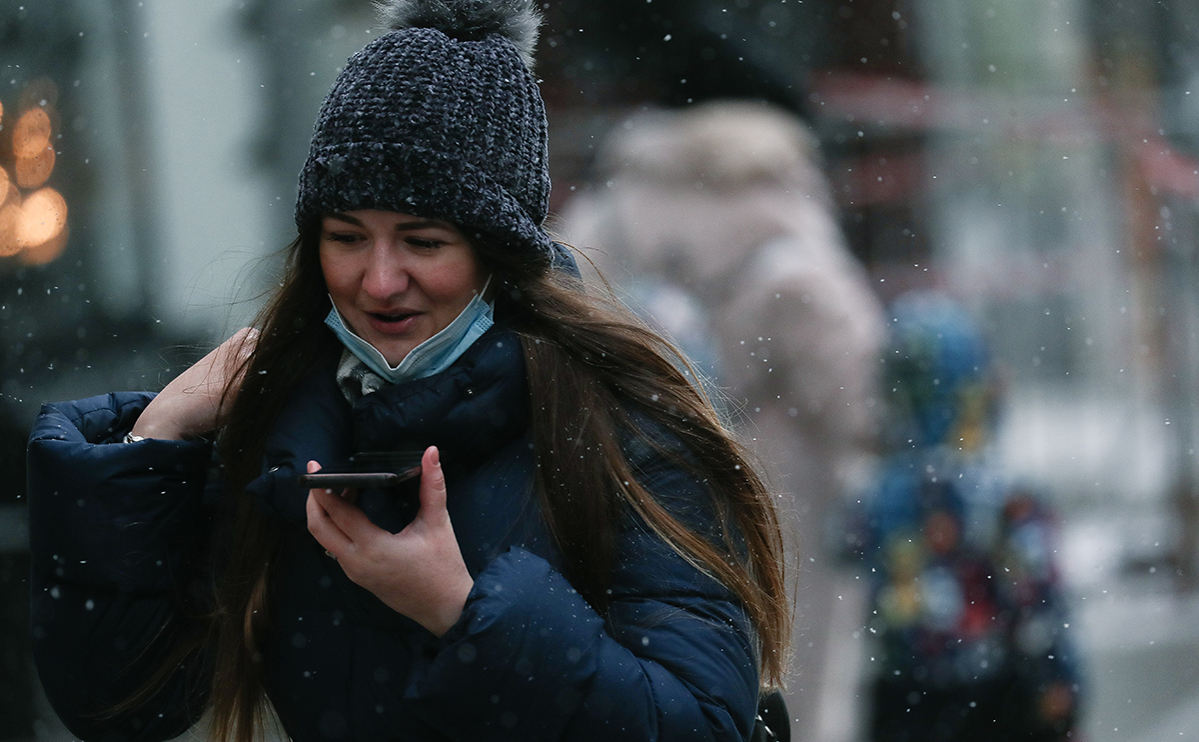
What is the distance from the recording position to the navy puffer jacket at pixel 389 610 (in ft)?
4.47

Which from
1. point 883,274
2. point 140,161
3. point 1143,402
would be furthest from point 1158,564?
point 140,161

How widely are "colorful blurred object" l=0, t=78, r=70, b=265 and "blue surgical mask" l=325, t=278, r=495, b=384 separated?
11.1 ft

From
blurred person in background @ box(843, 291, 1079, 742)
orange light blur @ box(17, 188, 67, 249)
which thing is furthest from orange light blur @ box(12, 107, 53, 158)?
blurred person in background @ box(843, 291, 1079, 742)

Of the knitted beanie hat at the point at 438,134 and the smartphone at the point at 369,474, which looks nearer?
the smartphone at the point at 369,474

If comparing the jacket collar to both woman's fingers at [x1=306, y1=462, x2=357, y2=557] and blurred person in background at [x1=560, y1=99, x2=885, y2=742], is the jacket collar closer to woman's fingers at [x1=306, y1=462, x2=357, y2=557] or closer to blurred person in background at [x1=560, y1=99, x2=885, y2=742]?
woman's fingers at [x1=306, y1=462, x2=357, y2=557]

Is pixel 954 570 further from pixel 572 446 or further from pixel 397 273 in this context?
pixel 397 273

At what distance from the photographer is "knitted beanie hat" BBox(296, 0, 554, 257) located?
1.52 meters

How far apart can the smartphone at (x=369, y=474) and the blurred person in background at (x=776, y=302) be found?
2.54 meters

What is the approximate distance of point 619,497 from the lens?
4.95 feet

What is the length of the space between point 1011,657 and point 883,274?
210 inches

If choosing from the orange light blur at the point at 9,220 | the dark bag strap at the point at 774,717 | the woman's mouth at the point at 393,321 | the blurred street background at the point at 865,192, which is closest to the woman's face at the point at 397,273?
the woman's mouth at the point at 393,321

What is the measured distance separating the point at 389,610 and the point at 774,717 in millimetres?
589

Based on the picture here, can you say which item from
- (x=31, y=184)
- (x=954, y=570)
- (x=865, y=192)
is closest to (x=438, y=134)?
(x=954, y=570)

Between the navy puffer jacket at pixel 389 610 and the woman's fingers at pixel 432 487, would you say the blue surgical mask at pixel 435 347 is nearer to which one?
the navy puffer jacket at pixel 389 610
